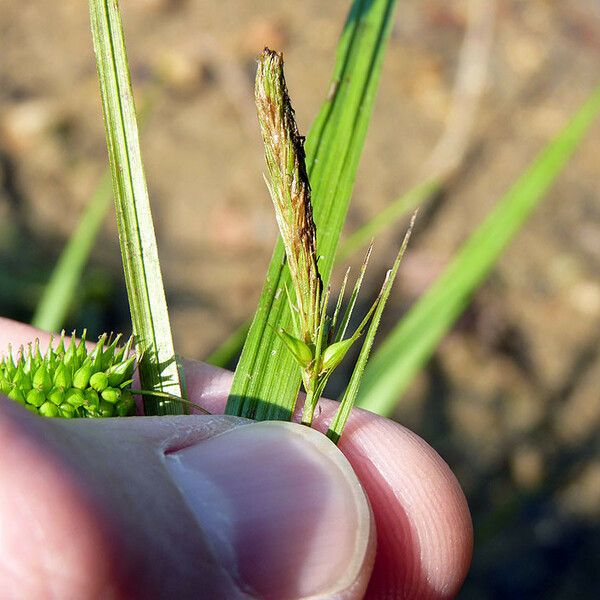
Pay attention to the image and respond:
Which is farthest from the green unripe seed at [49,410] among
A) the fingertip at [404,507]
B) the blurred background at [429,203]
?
the blurred background at [429,203]

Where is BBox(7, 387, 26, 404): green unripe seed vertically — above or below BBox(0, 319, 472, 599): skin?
above

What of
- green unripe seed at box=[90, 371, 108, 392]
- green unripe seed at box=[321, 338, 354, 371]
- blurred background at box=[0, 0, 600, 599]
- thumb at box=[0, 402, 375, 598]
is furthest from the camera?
blurred background at box=[0, 0, 600, 599]

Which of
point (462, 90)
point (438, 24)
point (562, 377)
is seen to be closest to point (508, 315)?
point (562, 377)

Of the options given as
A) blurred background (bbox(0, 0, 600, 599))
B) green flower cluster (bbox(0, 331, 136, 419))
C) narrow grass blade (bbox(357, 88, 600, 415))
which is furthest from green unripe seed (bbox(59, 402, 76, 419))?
blurred background (bbox(0, 0, 600, 599))

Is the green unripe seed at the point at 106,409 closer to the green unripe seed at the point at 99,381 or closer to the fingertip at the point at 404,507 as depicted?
the green unripe seed at the point at 99,381

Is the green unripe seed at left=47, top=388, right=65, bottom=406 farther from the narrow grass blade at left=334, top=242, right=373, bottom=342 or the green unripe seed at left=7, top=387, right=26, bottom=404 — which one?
the narrow grass blade at left=334, top=242, right=373, bottom=342

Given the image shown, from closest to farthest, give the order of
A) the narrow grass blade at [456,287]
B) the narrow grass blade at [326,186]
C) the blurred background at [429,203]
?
the narrow grass blade at [326,186] → the narrow grass blade at [456,287] → the blurred background at [429,203]
